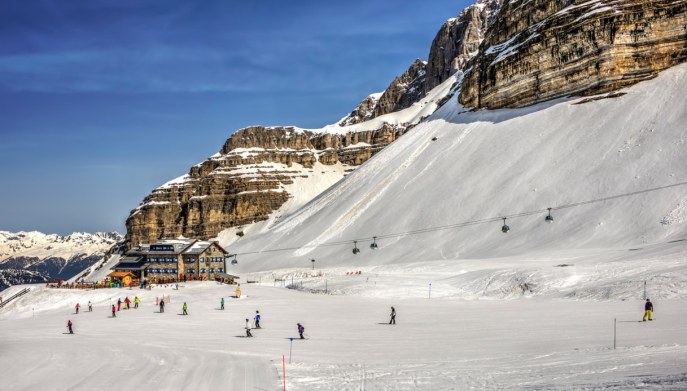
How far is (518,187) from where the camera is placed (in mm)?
94438

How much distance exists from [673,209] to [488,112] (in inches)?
2576

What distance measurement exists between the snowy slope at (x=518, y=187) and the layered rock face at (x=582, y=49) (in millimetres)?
3843

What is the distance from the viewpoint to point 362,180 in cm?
13525

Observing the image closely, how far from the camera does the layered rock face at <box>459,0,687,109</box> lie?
355 ft

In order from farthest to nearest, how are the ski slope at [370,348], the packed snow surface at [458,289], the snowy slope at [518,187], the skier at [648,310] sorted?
the snowy slope at [518,187] → the skier at [648,310] → the packed snow surface at [458,289] → the ski slope at [370,348]

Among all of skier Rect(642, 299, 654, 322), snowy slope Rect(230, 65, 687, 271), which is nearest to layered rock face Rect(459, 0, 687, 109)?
snowy slope Rect(230, 65, 687, 271)

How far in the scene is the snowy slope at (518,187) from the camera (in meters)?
75.6

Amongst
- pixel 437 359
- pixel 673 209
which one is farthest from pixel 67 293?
pixel 673 209

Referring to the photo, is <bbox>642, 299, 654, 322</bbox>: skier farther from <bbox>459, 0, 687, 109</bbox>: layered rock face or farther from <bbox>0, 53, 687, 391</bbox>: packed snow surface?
<bbox>459, 0, 687, 109</bbox>: layered rock face

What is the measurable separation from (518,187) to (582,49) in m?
38.9

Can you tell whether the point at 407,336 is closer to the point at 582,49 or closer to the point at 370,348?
the point at 370,348

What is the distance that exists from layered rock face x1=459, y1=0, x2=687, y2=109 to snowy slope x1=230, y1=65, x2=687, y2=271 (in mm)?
3843

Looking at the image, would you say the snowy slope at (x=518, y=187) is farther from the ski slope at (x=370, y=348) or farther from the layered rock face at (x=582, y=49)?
the ski slope at (x=370, y=348)

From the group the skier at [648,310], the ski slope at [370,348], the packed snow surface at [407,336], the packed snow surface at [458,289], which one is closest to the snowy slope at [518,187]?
the packed snow surface at [458,289]
